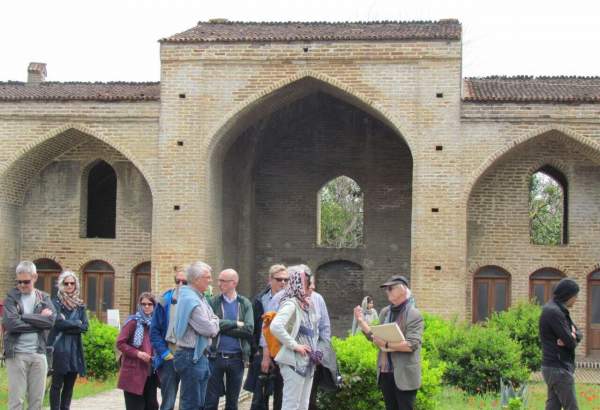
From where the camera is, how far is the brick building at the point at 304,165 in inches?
746

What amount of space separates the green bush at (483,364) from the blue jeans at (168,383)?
5718 mm

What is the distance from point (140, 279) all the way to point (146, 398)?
513 inches

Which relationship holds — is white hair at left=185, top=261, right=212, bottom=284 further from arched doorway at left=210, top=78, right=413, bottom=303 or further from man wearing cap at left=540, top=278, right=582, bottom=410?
arched doorway at left=210, top=78, right=413, bottom=303

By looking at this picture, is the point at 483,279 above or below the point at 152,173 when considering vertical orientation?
below

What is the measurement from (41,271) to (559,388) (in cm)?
1666

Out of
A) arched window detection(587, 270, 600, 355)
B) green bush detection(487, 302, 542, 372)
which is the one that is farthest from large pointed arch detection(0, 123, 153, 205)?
arched window detection(587, 270, 600, 355)

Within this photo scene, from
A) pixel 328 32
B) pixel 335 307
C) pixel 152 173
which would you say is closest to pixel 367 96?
pixel 328 32

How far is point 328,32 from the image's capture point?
1994 centimetres

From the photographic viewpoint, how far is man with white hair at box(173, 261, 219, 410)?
311 inches

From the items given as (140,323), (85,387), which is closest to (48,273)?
(85,387)

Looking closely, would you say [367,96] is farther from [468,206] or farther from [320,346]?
[320,346]

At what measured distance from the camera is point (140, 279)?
2184cm

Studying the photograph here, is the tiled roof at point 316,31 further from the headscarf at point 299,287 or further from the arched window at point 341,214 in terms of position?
the arched window at point 341,214

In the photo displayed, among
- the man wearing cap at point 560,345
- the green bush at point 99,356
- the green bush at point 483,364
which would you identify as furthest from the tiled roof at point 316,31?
the man wearing cap at point 560,345
